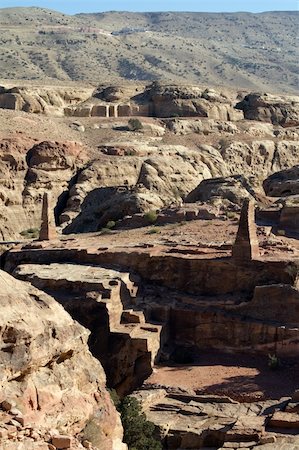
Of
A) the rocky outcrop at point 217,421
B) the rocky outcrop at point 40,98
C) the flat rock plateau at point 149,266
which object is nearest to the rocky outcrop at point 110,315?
the flat rock plateau at point 149,266

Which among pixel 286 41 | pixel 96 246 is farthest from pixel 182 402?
pixel 286 41

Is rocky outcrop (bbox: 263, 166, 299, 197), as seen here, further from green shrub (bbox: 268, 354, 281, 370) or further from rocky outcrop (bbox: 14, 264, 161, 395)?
green shrub (bbox: 268, 354, 281, 370)

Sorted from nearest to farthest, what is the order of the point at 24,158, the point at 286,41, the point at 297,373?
the point at 297,373 → the point at 24,158 → the point at 286,41

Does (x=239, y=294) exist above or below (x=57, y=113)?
below

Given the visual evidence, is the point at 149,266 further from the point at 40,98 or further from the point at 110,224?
the point at 40,98

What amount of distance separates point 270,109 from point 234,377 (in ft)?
153

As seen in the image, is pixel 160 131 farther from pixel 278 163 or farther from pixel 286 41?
pixel 286 41

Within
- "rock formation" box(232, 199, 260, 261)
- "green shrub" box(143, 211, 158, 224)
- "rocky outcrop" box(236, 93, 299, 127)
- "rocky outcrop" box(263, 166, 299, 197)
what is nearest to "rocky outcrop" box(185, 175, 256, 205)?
"rocky outcrop" box(263, 166, 299, 197)

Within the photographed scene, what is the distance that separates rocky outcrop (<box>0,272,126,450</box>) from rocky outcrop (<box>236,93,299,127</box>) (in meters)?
54.5

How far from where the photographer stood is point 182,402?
18.4 m

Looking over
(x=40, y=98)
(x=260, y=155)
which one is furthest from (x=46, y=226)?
(x=40, y=98)

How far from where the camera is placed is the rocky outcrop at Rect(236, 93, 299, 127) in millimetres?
63531

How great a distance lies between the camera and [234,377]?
20.3 m

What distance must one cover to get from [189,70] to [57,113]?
243ft
